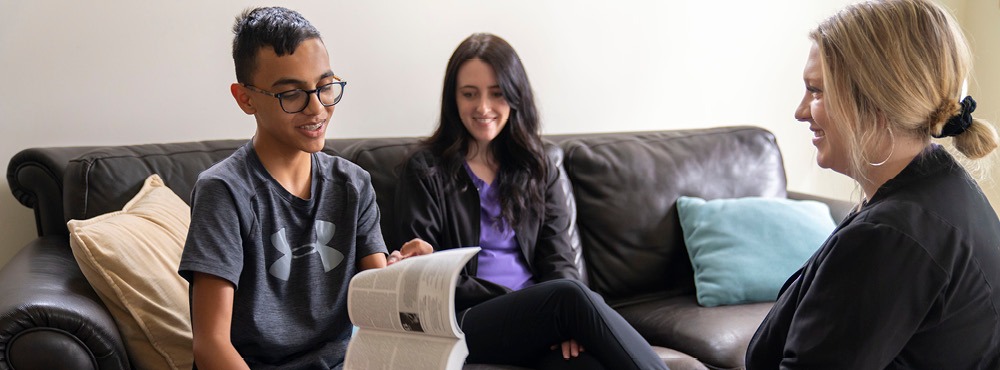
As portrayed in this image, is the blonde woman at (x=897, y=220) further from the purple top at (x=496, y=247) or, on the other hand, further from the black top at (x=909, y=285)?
the purple top at (x=496, y=247)

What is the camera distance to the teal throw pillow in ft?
8.21

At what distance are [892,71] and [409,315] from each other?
2.43ft

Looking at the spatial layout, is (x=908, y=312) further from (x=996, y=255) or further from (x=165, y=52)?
(x=165, y=52)

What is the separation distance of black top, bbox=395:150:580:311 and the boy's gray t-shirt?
1.67 feet

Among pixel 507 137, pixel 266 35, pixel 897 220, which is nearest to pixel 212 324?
pixel 266 35

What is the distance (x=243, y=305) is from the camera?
60.7 inches

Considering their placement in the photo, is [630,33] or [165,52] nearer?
[165,52]

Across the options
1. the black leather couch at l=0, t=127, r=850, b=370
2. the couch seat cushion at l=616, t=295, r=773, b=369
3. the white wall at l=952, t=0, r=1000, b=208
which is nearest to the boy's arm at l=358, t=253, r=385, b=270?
the black leather couch at l=0, t=127, r=850, b=370

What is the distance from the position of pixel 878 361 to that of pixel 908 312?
0.07 m

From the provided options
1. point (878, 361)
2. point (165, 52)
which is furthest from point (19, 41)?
point (878, 361)

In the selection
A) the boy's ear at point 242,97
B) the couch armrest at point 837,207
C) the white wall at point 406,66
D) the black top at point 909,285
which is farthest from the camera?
the couch armrest at point 837,207

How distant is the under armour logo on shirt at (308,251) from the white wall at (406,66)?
38.7 inches

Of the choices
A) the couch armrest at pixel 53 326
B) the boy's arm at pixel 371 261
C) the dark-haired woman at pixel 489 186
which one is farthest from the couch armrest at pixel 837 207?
the couch armrest at pixel 53 326

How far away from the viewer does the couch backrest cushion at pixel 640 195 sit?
8.61ft
